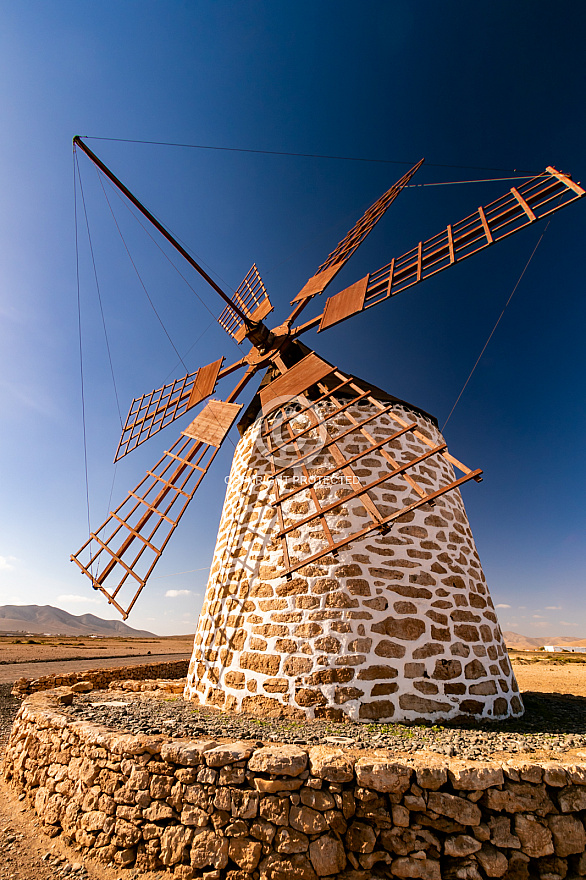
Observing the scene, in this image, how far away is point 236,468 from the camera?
7.14 m

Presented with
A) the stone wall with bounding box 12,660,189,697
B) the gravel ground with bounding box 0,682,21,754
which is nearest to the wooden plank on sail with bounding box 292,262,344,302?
the gravel ground with bounding box 0,682,21,754

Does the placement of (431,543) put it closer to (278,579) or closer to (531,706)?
(278,579)

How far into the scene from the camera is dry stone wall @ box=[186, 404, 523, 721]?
4.36 meters

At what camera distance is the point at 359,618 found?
4578 millimetres

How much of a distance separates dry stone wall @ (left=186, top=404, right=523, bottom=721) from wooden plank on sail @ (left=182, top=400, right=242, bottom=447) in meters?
1.58

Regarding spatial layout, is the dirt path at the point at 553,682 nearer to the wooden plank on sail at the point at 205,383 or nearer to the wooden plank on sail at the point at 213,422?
the wooden plank on sail at the point at 213,422

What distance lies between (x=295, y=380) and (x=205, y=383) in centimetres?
279

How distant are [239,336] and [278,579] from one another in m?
5.46

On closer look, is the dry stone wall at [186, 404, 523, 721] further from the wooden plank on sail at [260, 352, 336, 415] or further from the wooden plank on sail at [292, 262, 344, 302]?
the wooden plank on sail at [292, 262, 344, 302]

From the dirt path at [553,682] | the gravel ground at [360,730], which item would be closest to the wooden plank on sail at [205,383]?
the gravel ground at [360,730]

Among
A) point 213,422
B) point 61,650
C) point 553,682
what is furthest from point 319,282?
point 61,650

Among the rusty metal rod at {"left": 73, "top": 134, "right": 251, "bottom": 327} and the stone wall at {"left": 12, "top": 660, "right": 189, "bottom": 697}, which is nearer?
the rusty metal rod at {"left": 73, "top": 134, "right": 251, "bottom": 327}

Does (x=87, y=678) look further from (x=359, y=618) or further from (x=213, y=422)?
(x=359, y=618)

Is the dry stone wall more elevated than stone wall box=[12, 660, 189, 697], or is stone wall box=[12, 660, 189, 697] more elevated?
the dry stone wall
